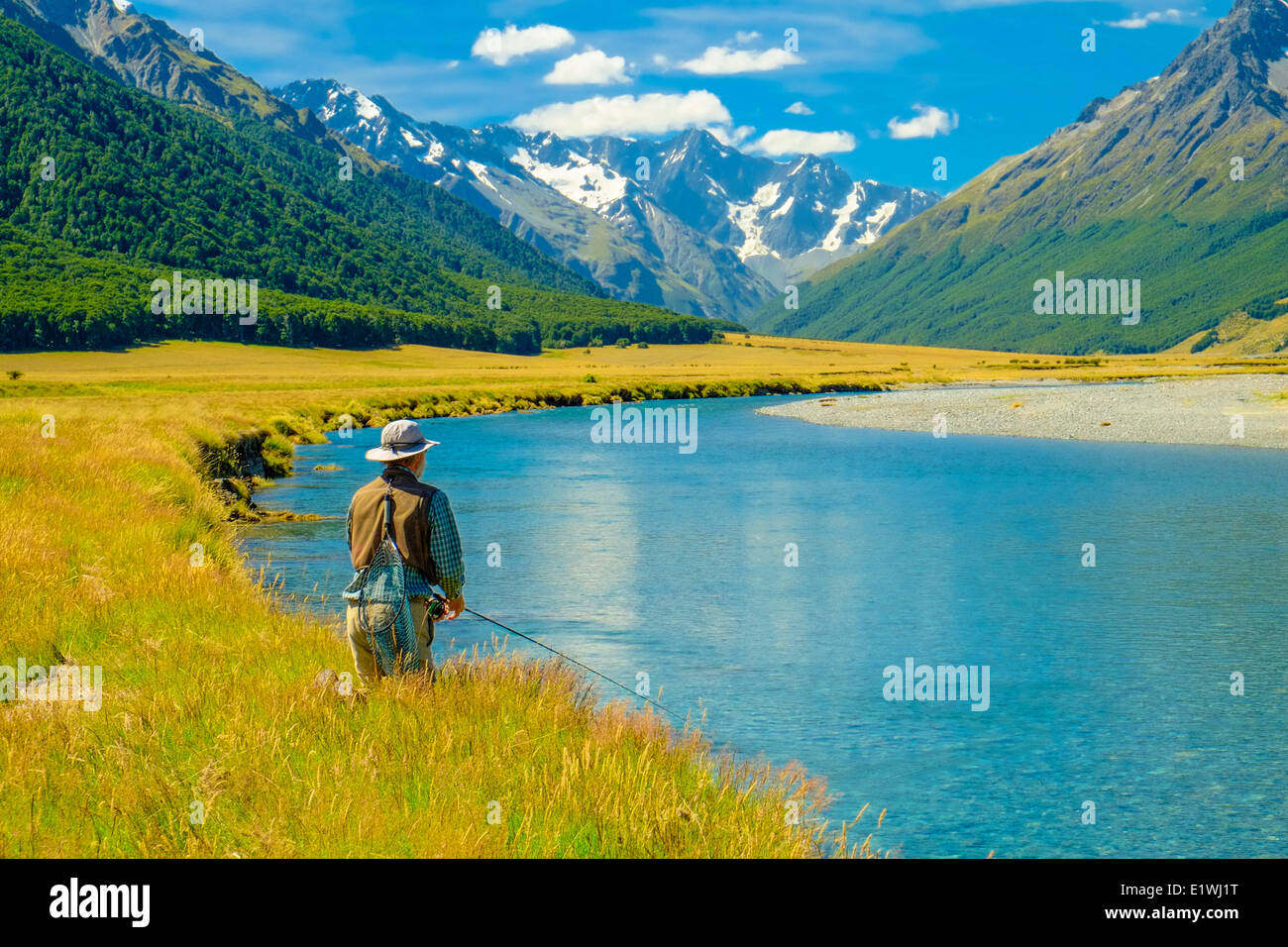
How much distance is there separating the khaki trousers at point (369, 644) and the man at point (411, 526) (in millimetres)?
21

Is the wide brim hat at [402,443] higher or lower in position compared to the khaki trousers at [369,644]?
higher

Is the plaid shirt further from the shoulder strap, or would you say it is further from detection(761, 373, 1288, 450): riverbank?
detection(761, 373, 1288, 450): riverbank

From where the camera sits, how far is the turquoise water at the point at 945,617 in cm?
1173

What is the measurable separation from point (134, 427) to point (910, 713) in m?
27.6

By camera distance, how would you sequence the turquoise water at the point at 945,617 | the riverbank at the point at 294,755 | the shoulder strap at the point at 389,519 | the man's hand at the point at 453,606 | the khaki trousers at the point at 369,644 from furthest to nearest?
the turquoise water at the point at 945,617 < the khaki trousers at the point at 369,644 < the man's hand at the point at 453,606 < the shoulder strap at the point at 389,519 < the riverbank at the point at 294,755

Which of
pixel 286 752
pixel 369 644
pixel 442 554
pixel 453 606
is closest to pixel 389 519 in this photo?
pixel 442 554

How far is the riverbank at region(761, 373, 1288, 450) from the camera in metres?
58.4

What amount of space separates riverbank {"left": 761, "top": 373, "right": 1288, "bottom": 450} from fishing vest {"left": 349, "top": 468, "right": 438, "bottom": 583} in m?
50.7

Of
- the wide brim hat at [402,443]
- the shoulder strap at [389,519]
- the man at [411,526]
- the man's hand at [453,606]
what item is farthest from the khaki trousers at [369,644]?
the wide brim hat at [402,443]

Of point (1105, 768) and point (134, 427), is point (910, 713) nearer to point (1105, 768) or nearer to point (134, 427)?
point (1105, 768)

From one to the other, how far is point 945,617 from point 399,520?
13269 millimetres

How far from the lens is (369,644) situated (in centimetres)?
961

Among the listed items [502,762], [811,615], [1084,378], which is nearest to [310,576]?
[811,615]

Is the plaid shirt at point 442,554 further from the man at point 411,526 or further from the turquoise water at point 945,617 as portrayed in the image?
the turquoise water at point 945,617
